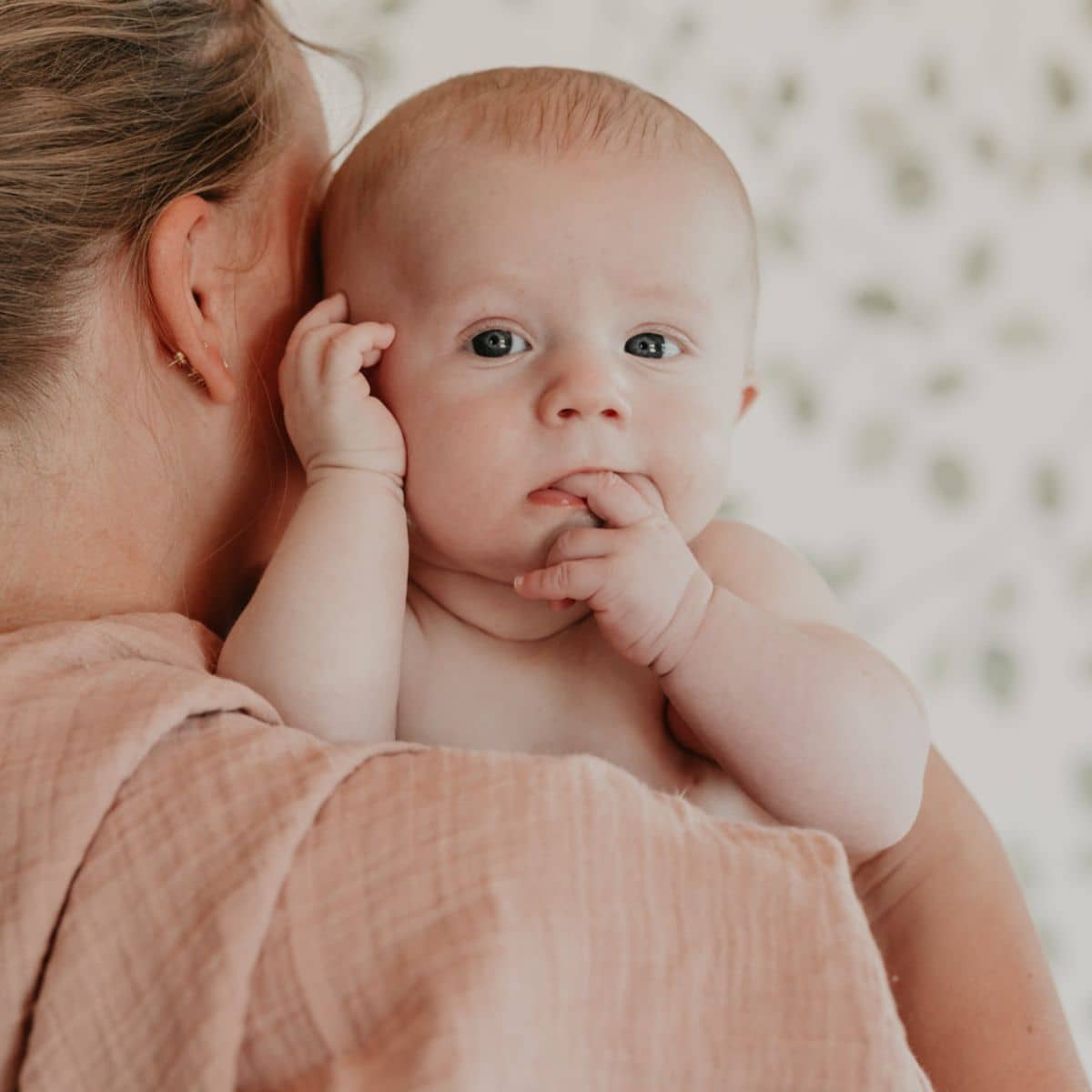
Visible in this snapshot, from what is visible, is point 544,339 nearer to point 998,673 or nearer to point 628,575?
point 628,575

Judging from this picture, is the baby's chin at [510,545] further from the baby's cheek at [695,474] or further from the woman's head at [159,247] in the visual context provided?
the woman's head at [159,247]

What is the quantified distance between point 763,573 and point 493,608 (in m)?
0.21

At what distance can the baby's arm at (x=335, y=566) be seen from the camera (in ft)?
2.90

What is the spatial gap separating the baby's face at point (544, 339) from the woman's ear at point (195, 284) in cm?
12

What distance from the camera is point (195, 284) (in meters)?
0.96

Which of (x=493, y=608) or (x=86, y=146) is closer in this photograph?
(x=86, y=146)

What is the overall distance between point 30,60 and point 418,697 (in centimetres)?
51

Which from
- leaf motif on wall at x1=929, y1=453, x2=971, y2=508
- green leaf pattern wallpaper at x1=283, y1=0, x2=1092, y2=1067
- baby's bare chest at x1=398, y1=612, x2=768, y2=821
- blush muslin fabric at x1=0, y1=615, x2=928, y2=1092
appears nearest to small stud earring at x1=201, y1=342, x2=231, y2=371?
baby's bare chest at x1=398, y1=612, x2=768, y2=821

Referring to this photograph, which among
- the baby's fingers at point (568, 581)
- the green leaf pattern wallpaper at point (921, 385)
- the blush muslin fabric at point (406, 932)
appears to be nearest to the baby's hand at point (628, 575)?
the baby's fingers at point (568, 581)

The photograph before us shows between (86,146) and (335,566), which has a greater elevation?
(86,146)

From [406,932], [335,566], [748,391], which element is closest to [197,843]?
[406,932]

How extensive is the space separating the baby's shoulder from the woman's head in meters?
0.35

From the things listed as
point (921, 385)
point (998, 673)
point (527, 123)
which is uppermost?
point (527, 123)

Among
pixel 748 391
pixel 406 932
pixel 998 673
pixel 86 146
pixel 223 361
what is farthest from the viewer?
pixel 998 673
